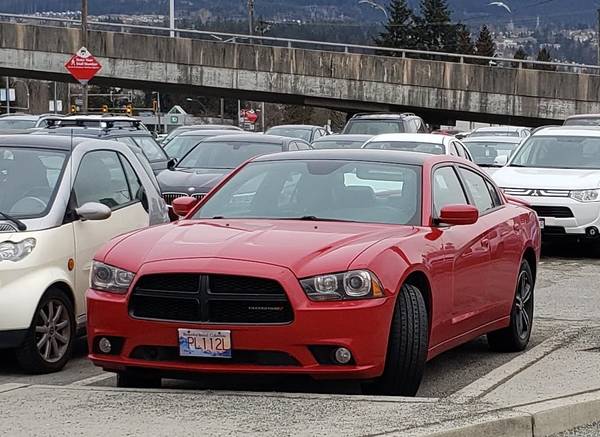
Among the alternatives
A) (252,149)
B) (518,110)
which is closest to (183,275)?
(252,149)

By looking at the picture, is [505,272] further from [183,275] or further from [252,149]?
[252,149]

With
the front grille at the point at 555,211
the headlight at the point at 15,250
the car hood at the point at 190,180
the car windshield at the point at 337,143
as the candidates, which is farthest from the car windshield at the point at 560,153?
the headlight at the point at 15,250

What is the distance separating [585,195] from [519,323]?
7.47 m

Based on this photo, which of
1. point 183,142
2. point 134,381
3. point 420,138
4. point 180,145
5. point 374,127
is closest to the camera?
point 134,381

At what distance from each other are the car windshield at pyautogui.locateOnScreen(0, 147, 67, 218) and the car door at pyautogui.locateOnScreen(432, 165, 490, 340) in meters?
2.85

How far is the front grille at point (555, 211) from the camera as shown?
55.5ft

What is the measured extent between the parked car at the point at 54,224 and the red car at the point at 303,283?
3.21 ft

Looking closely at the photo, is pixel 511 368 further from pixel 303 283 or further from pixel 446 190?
pixel 303 283

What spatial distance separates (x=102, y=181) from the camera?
1021cm

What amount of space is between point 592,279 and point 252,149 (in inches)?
248

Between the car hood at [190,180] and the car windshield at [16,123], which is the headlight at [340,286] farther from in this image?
the car windshield at [16,123]

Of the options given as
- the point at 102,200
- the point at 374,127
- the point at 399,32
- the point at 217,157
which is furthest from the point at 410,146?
the point at 399,32

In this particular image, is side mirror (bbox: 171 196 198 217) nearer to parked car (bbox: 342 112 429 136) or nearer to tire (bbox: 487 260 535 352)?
tire (bbox: 487 260 535 352)

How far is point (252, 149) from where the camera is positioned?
1947 centimetres
